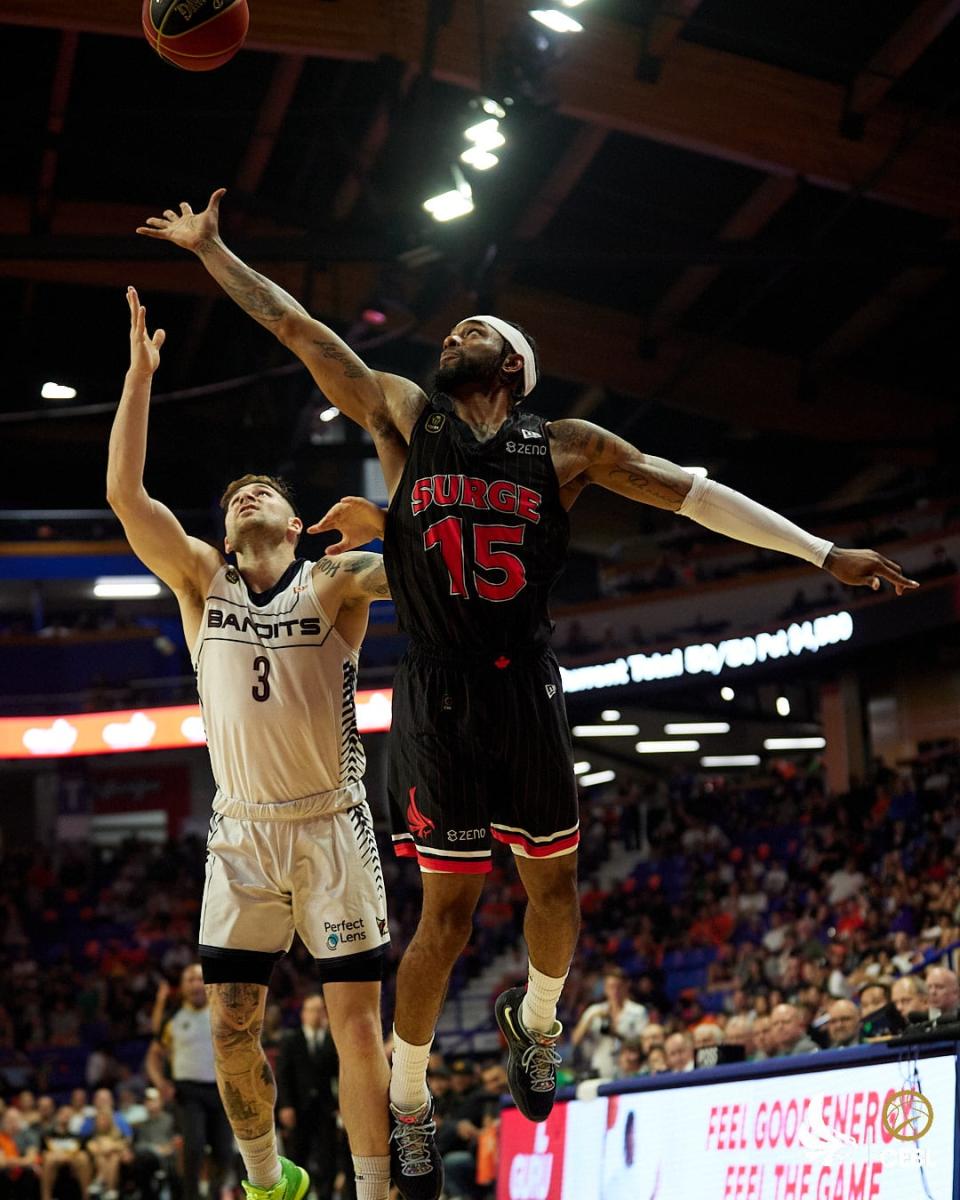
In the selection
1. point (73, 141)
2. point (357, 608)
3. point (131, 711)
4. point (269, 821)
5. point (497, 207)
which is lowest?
point (269, 821)

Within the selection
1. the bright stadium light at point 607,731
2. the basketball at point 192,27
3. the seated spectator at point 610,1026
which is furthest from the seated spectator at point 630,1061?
the bright stadium light at point 607,731

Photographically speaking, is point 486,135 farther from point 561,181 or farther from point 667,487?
point 667,487

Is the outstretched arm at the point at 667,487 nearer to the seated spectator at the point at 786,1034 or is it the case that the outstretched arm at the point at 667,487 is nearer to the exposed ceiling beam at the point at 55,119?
the seated spectator at the point at 786,1034

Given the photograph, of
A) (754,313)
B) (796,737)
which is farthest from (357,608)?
(796,737)

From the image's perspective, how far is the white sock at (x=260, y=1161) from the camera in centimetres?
568

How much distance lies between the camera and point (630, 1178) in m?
7.87

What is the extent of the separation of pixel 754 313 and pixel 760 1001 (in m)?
11.8

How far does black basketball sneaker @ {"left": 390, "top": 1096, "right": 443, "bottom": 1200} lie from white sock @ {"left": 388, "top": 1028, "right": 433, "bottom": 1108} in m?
0.03

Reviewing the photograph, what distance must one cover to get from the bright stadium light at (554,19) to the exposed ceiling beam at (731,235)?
215 inches

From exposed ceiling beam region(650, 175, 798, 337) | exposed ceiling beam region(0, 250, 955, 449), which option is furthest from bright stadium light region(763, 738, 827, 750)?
exposed ceiling beam region(650, 175, 798, 337)

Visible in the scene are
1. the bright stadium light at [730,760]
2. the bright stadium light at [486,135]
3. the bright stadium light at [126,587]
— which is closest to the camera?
the bright stadium light at [486,135]

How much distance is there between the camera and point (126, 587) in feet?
112

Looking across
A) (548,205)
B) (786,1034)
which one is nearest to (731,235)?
(548,205)

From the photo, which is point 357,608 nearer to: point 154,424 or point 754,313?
point 754,313
